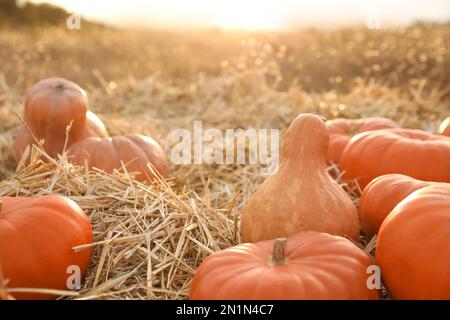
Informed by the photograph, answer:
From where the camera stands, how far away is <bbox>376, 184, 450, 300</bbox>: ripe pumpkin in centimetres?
200

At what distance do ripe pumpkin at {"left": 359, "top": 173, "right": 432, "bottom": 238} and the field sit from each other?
0.47 ft

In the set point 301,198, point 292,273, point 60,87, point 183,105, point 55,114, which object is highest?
point 60,87

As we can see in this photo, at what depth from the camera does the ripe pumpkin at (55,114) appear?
3959 mm

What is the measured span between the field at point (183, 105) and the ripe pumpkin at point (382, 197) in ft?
0.47

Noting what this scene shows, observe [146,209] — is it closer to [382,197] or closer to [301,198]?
[301,198]

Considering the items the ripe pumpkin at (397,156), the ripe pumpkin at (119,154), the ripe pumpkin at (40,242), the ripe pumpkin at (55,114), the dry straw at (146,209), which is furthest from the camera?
the ripe pumpkin at (55,114)

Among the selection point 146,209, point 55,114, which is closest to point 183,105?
point 55,114

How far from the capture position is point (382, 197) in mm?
2748

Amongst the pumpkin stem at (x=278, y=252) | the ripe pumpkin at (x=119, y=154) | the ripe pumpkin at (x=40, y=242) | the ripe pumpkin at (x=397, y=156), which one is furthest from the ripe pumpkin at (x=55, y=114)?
the pumpkin stem at (x=278, y=252)

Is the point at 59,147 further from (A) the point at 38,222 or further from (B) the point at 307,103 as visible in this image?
(B) the point at 307,103

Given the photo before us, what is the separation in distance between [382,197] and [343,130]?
1.59m

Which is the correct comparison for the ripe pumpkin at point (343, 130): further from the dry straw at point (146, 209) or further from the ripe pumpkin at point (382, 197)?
the ripe pumpkin at point (382, 197)

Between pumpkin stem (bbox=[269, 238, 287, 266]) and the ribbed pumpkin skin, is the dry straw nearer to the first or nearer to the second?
the ribbed pumpkin skin

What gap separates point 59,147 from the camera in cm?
404
